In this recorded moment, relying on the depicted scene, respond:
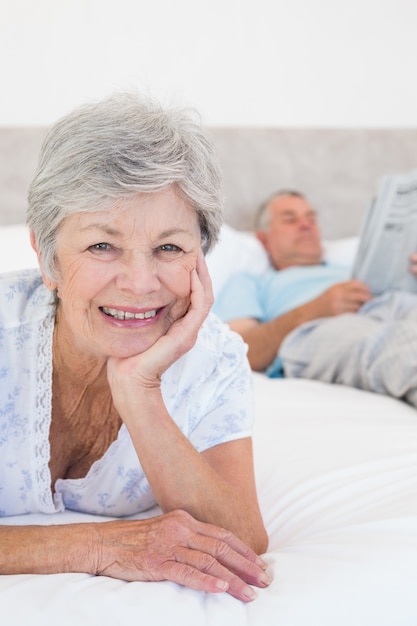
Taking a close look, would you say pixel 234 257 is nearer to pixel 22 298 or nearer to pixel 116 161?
pixel 22 298

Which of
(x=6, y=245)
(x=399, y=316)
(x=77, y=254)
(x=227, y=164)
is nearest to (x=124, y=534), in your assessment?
(x=77, y=254)

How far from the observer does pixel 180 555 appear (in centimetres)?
95

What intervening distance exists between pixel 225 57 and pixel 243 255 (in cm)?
67

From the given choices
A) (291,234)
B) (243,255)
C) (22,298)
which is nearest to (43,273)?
(22,298)

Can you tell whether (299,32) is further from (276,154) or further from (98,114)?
(98,114)

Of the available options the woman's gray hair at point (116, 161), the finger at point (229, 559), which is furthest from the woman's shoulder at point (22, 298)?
the finger at point (229, 559)

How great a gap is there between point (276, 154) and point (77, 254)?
5.96 feet

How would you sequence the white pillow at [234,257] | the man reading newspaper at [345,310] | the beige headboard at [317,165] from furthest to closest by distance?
the beige headboard at [317,165]
the white pillow at [234,257]
the man reading newspaper at [345,310]

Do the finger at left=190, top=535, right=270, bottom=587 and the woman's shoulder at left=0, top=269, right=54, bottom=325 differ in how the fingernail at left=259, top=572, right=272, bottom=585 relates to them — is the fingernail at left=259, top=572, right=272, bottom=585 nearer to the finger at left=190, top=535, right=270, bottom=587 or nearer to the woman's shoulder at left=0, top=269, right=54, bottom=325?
the finger at left=190, top=535, right=270, bottom=587

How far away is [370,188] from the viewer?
9.41 feet

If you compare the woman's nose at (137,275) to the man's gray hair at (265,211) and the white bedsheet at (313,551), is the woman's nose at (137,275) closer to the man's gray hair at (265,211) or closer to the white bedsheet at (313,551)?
the white bedsheet at (313,551)

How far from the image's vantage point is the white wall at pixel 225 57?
2.41 metres

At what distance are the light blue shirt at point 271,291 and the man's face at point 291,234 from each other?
55 mm

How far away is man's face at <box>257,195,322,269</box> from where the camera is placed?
259 centimetres
